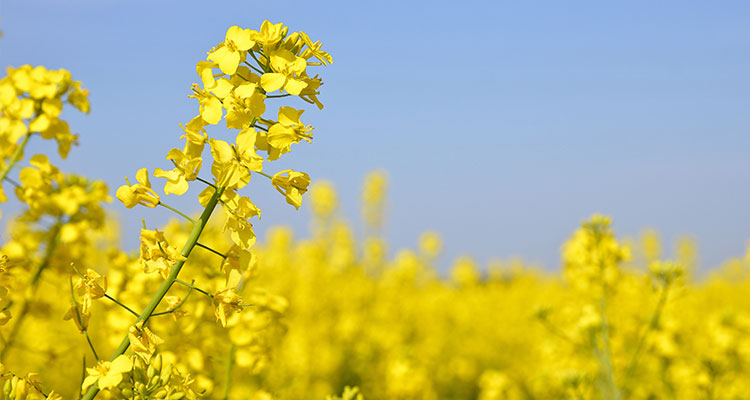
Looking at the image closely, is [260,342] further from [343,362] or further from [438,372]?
[438,372]

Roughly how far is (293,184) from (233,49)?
320 mm

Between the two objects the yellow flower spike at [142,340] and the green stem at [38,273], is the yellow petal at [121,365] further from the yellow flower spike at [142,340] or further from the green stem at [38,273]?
the green stem at [38,273]

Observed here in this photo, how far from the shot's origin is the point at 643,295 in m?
7.18

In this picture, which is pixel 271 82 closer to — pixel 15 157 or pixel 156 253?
pixel 156 253

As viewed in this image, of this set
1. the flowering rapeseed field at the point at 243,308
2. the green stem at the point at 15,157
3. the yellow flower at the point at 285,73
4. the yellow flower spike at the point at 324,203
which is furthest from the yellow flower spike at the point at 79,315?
the yellow flower spike at the point at 324,203

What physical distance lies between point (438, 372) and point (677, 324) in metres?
4.05

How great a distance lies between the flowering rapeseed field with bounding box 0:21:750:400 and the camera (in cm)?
137

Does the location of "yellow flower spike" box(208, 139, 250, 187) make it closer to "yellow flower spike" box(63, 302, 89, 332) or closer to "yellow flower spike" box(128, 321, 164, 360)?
"yellow flower spike" box(128, 321, 164, 360)

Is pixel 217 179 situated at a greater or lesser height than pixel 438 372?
lesser

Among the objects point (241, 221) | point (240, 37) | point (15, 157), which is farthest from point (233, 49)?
point (15, 157)

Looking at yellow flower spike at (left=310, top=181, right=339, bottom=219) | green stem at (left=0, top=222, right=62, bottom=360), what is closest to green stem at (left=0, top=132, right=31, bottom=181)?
green stem at (left=0, top=222, right=62, bottom=360)

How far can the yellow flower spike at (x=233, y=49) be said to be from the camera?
137cm

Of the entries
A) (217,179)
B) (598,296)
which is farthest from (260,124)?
(598,296)

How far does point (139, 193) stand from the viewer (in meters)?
1.40
